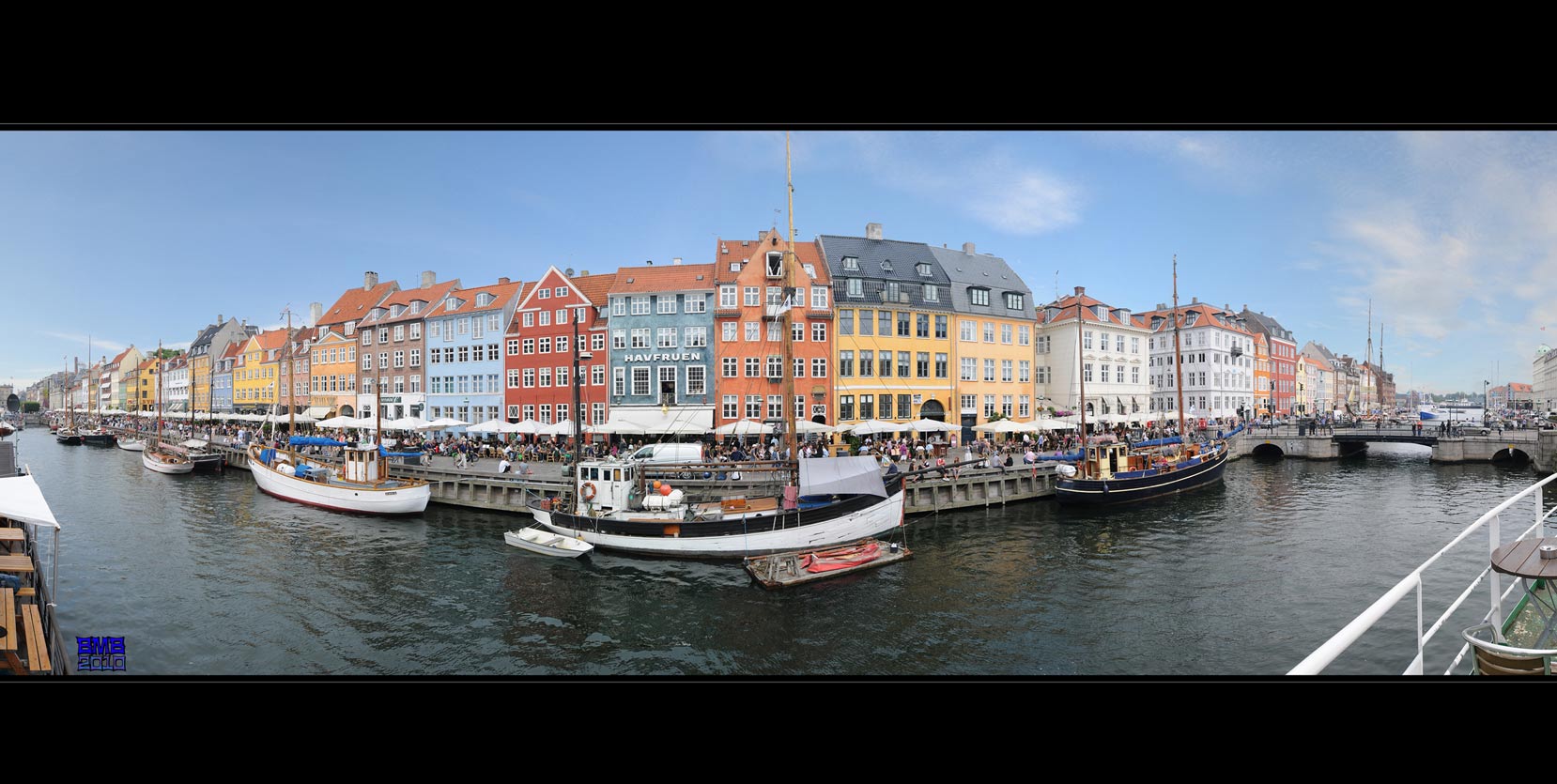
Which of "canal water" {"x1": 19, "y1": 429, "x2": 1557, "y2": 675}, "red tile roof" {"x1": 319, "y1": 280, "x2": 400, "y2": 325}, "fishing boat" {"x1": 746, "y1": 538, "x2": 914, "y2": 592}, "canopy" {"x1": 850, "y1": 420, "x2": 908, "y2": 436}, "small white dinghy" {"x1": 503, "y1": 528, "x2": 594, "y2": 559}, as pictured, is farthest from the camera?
"canopy" {"x1": 850, "y1": 420, "x2": 908, "y2": 436}

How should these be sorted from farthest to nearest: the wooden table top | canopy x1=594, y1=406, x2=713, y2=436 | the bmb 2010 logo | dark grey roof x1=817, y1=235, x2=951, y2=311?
dark grey roof x1=817, y1=235, x2=951, y2=311, canopy x1=594, y1=406, x2=713, y2=436, the bmb 2010 logo, the wooden table top

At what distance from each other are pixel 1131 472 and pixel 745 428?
428 inches

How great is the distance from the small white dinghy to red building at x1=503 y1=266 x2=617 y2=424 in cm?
563

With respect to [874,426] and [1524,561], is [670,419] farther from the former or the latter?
[1524,561]

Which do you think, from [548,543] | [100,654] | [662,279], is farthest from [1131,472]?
[100,654]

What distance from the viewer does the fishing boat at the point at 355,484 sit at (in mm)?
14898

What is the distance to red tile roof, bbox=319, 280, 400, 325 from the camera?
13.7 metres

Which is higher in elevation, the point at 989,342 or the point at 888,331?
the point at 888,331

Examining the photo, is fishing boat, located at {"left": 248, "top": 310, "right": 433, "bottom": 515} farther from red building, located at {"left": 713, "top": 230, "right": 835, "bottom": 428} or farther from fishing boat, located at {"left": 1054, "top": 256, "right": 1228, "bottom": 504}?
fishing boat, located at {"left": 1054, "top": 256, "right": 1228, "bottom": 504}

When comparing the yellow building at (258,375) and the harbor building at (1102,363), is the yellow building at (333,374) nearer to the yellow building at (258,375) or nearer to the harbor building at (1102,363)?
the yellow building at (258,375)

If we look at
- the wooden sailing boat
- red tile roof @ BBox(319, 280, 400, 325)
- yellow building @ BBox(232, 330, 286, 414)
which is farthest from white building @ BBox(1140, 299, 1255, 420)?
the wooden sailing boat

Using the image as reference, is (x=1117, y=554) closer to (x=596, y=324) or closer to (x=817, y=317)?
(x=817, y=317)

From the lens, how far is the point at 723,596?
9.59 meters
